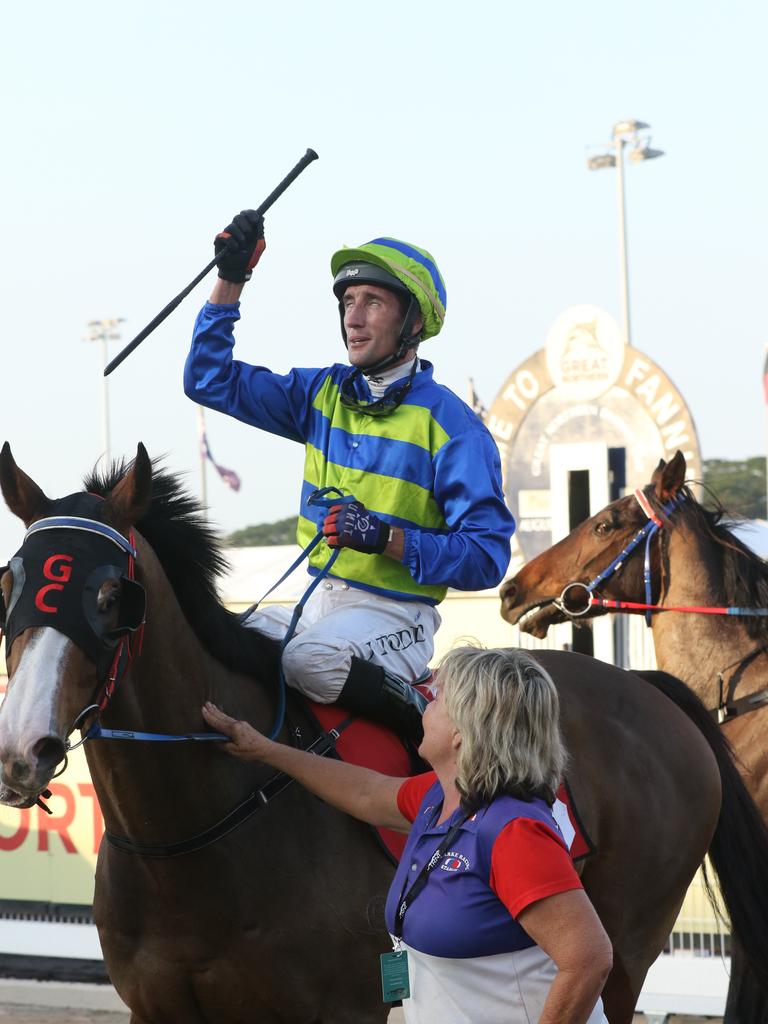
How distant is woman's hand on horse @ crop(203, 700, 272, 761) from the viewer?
2943 mm

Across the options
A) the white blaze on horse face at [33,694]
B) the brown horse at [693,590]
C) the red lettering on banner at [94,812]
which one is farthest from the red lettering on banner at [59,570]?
the red lettering on banner at [94,812]

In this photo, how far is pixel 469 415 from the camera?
136 inches

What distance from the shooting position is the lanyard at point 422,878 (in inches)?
89.1

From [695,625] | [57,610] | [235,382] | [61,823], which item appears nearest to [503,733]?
[57,610]

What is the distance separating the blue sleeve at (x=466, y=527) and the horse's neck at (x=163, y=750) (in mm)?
597

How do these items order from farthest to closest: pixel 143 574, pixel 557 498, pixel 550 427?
1. pixel 550 427
2. pixel 557 498
3. pixel 143 574

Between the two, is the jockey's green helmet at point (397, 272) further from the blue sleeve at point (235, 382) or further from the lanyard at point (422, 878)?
the lanyard at point (422, 878)

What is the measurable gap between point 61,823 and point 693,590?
11.5 feet

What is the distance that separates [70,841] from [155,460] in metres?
4.41

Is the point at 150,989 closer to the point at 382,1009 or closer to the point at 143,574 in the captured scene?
the point at 382,1009

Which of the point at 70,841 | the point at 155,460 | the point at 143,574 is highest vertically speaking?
the point at 155,460

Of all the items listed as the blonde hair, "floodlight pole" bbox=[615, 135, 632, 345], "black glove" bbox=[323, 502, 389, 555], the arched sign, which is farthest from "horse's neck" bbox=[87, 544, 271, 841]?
"floodlight pole" bbox=[615, 135, 632, 345]

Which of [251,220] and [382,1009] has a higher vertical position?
[251,220]

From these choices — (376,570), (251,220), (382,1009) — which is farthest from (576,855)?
(251,220)
